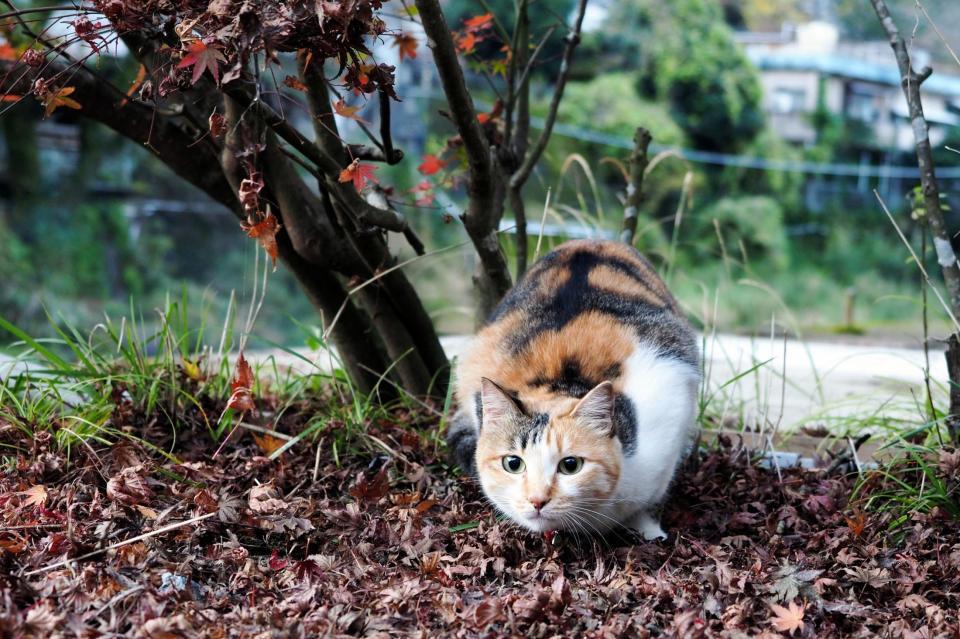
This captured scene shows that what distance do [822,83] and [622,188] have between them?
6.07 meters

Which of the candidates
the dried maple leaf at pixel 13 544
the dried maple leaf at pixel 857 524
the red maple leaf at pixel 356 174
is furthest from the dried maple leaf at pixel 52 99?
the dried maple leaf at pixel 857 524

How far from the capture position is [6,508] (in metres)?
2.38

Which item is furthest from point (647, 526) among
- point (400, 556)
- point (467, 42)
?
point (467, 42)

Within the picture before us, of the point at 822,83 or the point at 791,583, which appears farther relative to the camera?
the point at 822,83

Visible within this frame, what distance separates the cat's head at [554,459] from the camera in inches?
89.9

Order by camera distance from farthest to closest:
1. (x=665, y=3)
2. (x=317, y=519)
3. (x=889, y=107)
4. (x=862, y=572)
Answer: (x=889, y=107), (x=665, y=3), (x=317, y=519), (x=862, y=572)

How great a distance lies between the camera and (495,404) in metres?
2.41

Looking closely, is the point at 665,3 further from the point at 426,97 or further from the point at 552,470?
the point at 552,470

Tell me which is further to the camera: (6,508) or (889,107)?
(889,107)

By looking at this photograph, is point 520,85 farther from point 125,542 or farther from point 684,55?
point 684,55

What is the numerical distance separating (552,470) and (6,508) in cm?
150

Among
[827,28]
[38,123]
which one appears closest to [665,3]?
[827,28]

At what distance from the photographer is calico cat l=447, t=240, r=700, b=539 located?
2311 millimetres

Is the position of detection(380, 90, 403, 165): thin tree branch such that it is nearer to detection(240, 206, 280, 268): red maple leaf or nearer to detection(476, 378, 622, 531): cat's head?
detection(240, 206, 280, 268): red maple leaf
